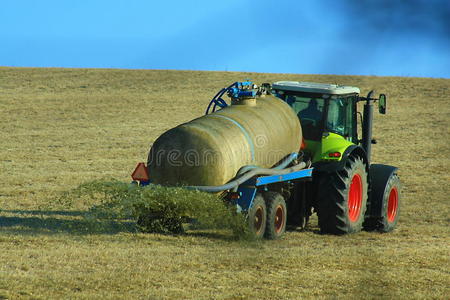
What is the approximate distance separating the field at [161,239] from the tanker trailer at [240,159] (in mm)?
651

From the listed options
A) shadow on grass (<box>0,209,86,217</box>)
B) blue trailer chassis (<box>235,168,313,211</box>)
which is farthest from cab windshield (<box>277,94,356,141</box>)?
shadow on grass (<box>0,209,86,217</box>)

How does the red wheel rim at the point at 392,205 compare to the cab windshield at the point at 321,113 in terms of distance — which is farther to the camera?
the red wheel rim at the point at 392,205

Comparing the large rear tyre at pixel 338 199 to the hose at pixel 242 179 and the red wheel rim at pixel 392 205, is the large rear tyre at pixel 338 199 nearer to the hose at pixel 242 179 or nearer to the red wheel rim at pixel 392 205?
the hose at pixel 242 179

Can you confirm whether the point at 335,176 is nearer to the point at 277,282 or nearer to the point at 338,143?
the point at 338,143

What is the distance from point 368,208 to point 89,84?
26.2 metres

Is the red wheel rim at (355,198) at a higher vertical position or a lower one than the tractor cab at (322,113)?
lower

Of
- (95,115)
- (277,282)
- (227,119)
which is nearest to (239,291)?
(277,282)

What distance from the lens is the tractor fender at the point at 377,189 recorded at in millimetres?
14438

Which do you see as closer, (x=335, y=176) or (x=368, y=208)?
(x=335, y=176)

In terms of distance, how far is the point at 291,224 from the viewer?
1406 centimetres

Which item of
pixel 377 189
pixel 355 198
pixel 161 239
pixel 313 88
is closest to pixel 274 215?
pixel 161 239

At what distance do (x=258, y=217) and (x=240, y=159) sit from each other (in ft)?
3.15

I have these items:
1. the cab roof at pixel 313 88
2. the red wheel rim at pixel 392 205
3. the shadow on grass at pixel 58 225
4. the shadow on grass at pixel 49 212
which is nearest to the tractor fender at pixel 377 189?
the red wheel rim at pixel 392 205

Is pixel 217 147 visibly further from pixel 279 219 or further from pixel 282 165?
pixel 279 219
